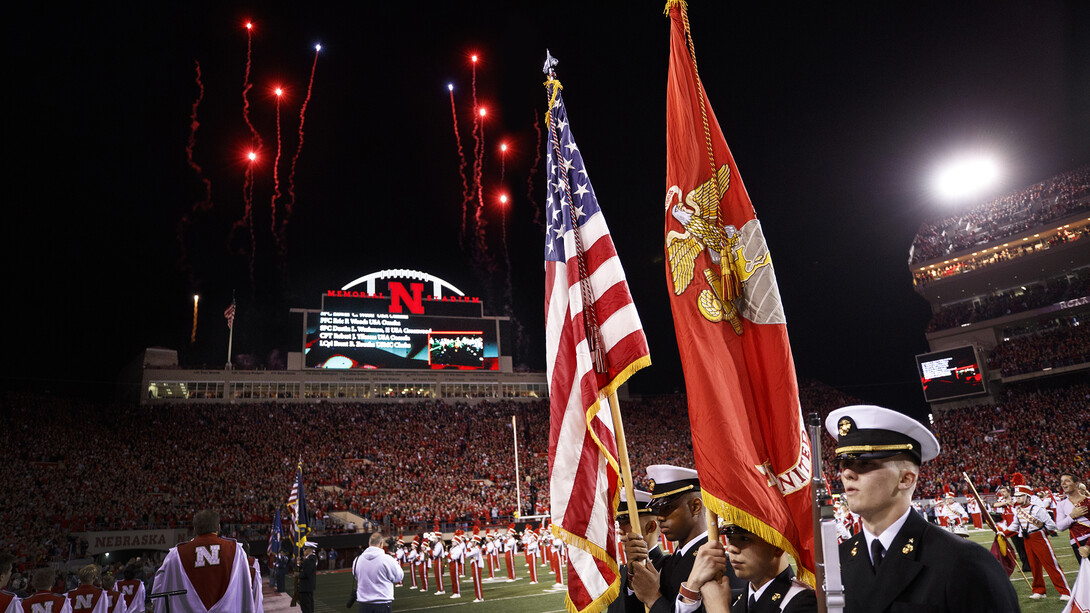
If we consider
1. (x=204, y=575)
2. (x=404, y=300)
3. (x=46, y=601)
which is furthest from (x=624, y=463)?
(x=404, y=300)

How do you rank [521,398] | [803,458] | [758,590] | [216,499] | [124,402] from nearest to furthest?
[758,590] < [803,458] < [216,499] < [124,402] < [521,398]

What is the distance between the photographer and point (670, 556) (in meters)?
4.47

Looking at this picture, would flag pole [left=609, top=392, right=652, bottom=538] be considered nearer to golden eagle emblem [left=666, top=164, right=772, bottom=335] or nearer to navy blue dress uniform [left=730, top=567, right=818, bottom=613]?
navy blue dress uniform [left=730, top=567, right=818, bottom=613]

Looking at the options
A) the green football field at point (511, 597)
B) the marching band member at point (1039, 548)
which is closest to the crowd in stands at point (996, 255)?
the green football field at point (511, 597)

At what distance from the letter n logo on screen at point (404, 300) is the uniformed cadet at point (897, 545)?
45.8 m

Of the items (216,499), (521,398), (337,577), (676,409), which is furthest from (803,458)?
(676,409)

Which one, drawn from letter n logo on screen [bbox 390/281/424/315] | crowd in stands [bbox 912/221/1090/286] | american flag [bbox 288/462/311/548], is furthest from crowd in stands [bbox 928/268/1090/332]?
american flag [bbox 288/462/311/548]

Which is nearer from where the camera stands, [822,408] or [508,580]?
[508,580]

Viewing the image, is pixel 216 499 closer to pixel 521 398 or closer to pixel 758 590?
pixel 521 398

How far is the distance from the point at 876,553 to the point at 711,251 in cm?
208

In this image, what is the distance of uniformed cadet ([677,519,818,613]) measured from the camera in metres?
2.87

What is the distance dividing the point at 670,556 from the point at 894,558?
198 centimetres

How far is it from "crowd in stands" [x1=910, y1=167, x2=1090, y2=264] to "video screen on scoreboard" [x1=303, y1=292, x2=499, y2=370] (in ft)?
120

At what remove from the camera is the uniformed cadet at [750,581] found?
2.87 meters
